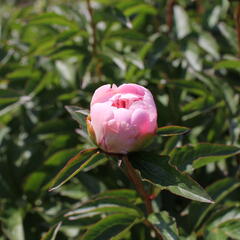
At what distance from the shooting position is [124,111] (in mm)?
970

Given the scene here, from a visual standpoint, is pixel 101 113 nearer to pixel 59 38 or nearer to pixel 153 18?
pixel 59 38

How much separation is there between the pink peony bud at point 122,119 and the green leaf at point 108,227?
0.26m

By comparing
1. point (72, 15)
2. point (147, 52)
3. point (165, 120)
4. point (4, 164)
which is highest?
point (72, 15)

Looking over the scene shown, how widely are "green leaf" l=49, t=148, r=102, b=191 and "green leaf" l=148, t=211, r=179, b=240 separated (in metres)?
0.27

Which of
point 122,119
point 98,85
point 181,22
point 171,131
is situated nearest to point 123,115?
point 122,119

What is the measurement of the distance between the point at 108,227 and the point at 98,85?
0.54m

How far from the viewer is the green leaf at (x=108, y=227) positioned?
46.9 inches

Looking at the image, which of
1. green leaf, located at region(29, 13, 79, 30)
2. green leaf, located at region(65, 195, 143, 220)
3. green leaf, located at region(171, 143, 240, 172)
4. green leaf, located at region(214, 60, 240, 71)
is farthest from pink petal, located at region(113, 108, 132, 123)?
green leaf, located at region(29, 13, 79, 30)

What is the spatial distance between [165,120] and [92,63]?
333 mm

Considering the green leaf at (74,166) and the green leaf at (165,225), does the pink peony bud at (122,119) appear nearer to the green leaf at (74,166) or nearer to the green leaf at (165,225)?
the green leaf at (74,166)

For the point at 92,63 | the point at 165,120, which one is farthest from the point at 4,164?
the point at 165,120

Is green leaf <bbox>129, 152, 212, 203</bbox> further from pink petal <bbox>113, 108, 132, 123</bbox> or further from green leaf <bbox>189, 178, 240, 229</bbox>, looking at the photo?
green leaf <bbox>189, 178, 240, 229</bbox>

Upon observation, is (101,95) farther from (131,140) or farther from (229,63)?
(229,63)

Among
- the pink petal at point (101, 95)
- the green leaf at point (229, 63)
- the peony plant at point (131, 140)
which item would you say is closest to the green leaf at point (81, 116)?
the peony plant at point (131, 140)
